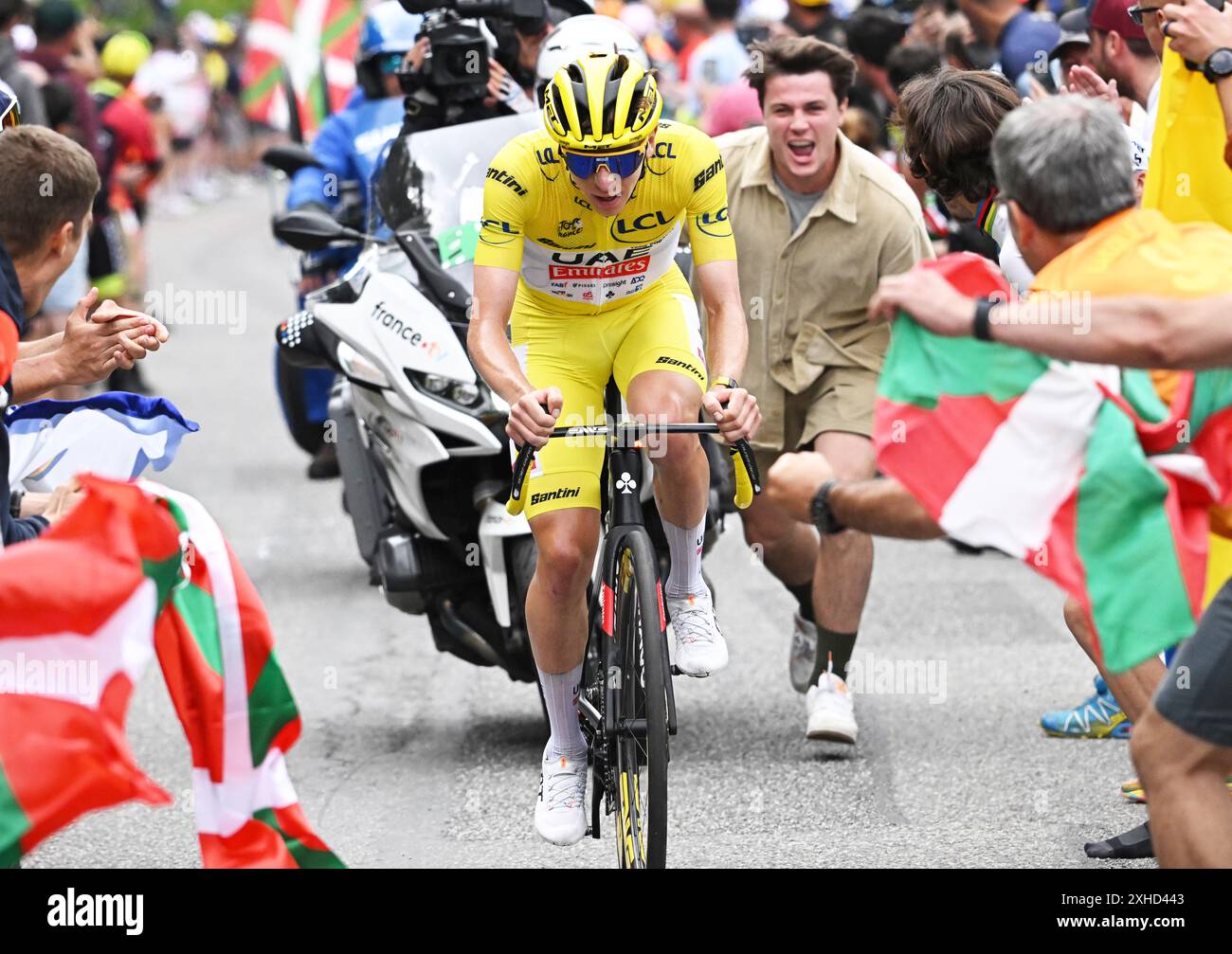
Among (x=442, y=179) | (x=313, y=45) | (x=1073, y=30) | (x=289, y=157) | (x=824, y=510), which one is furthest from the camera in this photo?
(x=313, y=45)

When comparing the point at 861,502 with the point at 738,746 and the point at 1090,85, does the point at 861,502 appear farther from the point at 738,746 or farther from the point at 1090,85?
the point at 738,746

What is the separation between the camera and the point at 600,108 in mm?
5762

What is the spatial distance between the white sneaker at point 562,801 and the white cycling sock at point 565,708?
2.0 inches

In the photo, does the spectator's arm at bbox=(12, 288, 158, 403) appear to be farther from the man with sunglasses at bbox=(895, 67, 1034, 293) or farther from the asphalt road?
the man with sunglasses at bbox=(895, 67, 1034, 293)

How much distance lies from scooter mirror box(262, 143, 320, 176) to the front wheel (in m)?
5.48

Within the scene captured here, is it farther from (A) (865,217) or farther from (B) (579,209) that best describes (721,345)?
(A) (865,217)

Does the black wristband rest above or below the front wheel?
above

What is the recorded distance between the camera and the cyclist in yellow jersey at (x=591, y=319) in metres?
5.88

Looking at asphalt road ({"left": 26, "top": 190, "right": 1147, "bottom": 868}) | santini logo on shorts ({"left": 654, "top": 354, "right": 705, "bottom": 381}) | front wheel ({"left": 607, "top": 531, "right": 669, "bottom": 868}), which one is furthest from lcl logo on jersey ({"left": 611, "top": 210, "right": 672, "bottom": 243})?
asphalt road ({"left": 26, "top": 190, "right": 1147, "bottom": 868})

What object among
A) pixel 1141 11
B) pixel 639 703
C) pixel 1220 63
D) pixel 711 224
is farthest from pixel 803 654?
pixel 1220 63

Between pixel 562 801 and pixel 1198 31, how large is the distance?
2.69 metres

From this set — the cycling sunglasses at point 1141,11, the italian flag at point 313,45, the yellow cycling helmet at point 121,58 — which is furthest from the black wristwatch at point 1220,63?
the yellow cycling helmet at point 121,58

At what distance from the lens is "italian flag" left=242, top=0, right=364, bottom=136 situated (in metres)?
14.9
